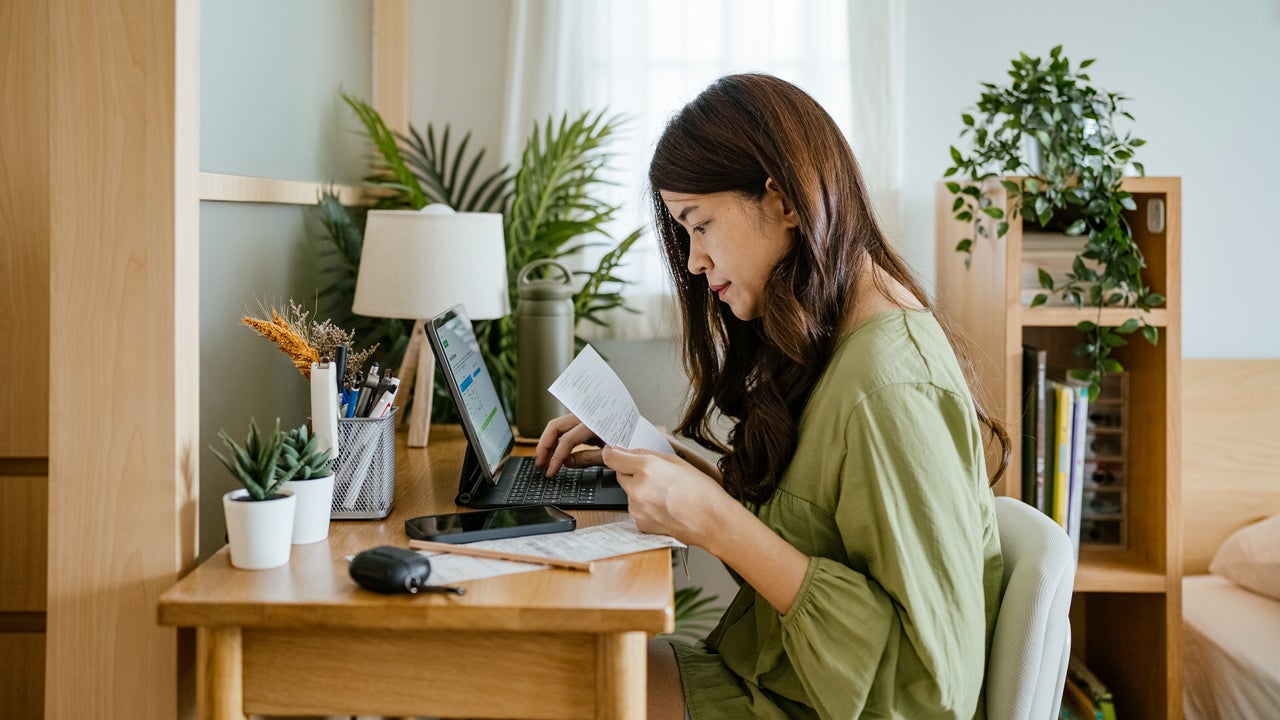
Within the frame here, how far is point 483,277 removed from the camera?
1938 mm

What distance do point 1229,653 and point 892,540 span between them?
1.33 m

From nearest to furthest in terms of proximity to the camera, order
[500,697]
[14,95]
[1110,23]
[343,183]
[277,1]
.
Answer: [500,697]
[14,95]
[277,1]
[343,183]
[1110,23]

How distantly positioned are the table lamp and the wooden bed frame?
1.71m

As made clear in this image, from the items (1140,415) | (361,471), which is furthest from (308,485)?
(1140,415)

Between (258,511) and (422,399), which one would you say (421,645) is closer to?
(258,511)

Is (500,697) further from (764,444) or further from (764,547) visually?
(764,444)

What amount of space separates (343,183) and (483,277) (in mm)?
578

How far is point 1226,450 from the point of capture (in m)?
2.44

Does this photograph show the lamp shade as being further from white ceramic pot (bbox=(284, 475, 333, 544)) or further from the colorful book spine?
the colorful book spine

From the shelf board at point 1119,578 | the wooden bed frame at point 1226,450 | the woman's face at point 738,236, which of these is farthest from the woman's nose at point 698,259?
the wooden bed frame at point 1226,450

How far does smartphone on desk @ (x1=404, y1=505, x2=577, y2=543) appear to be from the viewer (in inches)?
48.6

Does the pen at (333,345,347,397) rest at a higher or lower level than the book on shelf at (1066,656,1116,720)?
higher

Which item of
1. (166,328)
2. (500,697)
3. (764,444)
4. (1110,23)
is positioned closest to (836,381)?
(764,444)

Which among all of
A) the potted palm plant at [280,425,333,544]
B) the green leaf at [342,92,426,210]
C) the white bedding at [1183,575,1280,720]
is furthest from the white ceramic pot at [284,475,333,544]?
the white bedding at [1183,575,1280,720]
